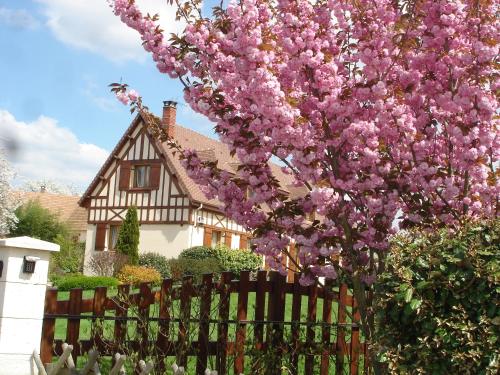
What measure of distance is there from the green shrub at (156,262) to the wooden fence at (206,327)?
19752 millimetres

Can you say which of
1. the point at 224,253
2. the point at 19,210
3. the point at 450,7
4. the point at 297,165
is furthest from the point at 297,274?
the point at 19,210

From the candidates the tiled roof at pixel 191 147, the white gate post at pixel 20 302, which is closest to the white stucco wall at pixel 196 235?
the tiled roof at pixel 191 147

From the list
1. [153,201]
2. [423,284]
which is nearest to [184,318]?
[423,284]

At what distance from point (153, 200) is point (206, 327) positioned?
22651 millimetres

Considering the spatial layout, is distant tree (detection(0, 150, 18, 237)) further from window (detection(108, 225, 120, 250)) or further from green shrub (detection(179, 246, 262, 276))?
green shrub (detection(179, 246, 262, 276))

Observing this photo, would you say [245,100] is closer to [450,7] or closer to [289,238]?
[289,238]

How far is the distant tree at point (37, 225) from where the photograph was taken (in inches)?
1371

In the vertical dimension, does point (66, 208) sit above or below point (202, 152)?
below

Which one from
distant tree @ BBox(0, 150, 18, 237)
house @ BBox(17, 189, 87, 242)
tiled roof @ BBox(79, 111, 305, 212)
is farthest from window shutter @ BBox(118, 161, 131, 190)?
house @ BBox(17, 189, 87, 242)

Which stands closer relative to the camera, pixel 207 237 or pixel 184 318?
pixel 184 318

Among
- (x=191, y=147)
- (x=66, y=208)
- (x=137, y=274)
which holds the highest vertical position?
(x=191, y=147)

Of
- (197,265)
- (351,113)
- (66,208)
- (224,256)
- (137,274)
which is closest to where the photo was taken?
(351,113)

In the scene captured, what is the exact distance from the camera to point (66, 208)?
42.4 metres

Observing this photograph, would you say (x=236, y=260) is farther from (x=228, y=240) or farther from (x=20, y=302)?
(x=20, y=302)
